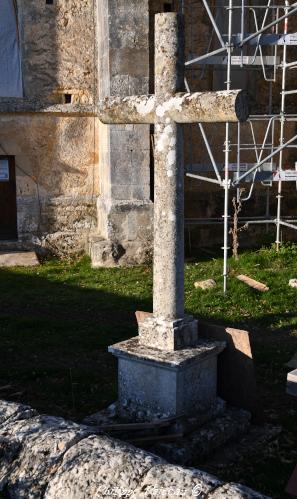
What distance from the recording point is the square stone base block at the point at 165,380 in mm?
4918

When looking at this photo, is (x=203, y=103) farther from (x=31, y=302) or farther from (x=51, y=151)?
(x=51, y=151)

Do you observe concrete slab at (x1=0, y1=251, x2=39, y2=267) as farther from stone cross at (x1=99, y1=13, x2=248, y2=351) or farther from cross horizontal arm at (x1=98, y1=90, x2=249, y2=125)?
stone cross at (x1=99, y1=13, x2=248, y2=351)

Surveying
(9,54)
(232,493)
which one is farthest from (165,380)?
(9,54)

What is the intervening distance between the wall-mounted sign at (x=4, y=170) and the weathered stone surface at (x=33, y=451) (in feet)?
26.9

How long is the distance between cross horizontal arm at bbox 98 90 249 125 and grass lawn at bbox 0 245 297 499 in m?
2.47

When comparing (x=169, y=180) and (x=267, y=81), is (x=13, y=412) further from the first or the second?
(x=267, y=81)

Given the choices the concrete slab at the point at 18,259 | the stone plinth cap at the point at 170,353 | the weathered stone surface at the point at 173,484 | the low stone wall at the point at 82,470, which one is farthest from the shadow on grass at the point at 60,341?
the weathered stone surface at the point at 173,484

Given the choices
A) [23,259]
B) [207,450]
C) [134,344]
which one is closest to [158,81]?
[134,344]

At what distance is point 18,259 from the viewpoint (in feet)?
36.6

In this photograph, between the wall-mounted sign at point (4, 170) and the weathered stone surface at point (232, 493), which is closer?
the weathered stone surface at point (232, 493)

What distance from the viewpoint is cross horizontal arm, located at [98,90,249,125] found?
4730mm

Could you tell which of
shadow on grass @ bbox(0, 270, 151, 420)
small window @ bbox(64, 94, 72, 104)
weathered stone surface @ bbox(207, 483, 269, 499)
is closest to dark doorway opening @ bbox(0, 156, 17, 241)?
small window @ bbox(64, 94, 72, 104)

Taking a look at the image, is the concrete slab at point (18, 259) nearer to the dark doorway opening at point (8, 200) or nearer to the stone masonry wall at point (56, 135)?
the stone masonry wall at point (56, 135)

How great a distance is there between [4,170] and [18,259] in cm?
162
